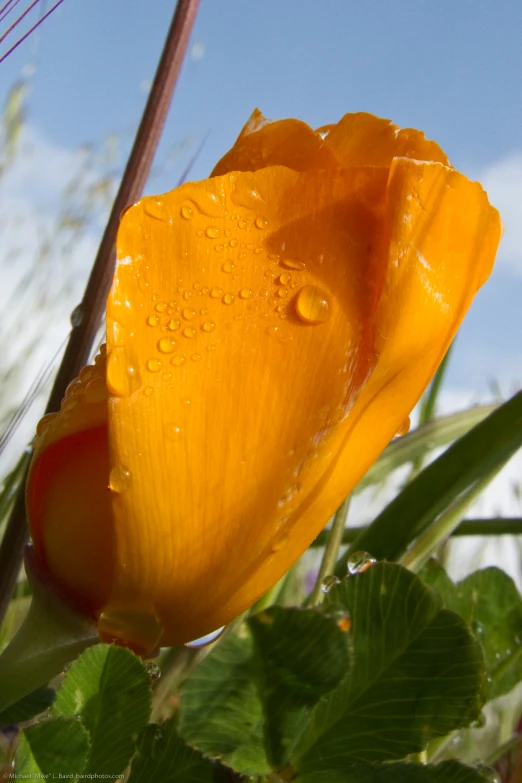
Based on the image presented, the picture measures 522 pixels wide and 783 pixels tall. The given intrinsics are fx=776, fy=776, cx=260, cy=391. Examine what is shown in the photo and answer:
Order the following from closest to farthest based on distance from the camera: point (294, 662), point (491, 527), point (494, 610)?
point (294, 662) < point (494, 610) < point (491, 527)

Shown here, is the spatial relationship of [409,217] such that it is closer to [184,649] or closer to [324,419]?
[324,419]

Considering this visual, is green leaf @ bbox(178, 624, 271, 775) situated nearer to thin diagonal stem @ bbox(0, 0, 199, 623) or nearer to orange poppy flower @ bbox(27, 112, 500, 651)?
orange poppy flower @ bbox(27, 112, 500, 651)

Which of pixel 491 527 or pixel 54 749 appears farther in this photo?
pixel 491 527

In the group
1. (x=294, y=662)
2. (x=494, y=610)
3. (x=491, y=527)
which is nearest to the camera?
(x=294, y=662)

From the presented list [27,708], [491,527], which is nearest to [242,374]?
[27,708]

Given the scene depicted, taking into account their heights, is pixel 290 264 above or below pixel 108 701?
above

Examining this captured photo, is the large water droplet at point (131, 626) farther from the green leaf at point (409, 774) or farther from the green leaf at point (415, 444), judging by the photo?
the green leaf at point (415, 444)

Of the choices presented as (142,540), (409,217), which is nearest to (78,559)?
(142,540)

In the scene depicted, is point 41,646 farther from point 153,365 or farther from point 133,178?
point 133,178
